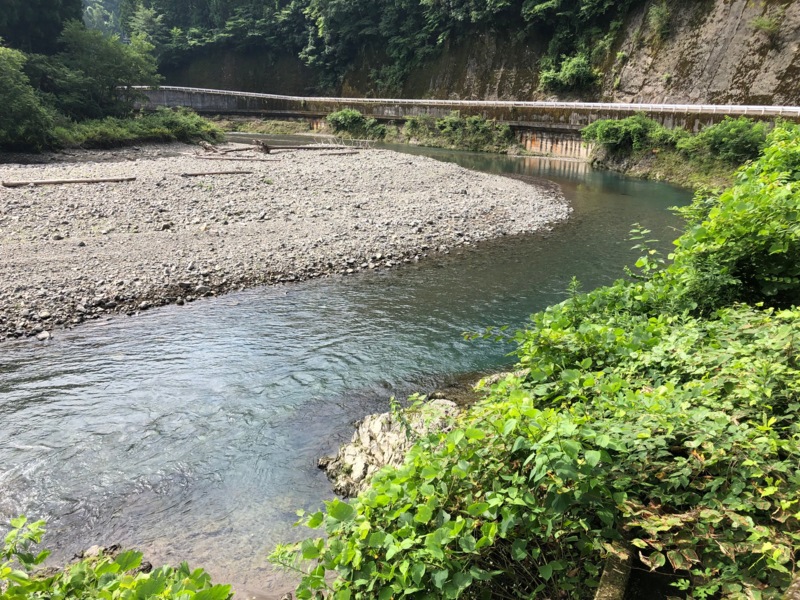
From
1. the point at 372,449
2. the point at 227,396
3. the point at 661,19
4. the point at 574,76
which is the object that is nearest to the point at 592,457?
the point at 372,449

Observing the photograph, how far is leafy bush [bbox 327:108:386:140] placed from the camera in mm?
46906

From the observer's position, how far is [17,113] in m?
26.5

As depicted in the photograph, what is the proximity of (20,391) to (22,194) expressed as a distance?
11225 millimetres

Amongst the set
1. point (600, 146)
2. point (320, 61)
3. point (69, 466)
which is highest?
point (320, 61)

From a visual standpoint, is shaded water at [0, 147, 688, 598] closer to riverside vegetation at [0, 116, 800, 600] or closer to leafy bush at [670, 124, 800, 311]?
riverside vegetation at [0, 116, 800, 600]

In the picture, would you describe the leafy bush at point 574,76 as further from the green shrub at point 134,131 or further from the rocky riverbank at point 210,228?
the green shrub at point 134,131

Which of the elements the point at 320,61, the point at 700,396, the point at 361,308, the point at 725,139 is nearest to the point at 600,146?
the point at 725,139

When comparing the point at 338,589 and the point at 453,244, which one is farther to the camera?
the point at 453,244

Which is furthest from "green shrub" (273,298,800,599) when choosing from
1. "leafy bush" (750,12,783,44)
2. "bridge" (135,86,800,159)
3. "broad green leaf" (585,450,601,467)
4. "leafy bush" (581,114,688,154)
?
"leafy bush" (750,12,783,44)

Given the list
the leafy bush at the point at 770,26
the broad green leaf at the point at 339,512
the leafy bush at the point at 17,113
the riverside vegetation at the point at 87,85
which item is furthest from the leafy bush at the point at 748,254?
the riverside vegetation at the point at 87,85

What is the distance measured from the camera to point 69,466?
599 centimetres

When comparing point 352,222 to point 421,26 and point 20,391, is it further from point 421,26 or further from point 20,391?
point 421,26

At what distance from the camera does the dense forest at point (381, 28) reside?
40.3 metres

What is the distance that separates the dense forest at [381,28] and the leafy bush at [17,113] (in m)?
35.4
